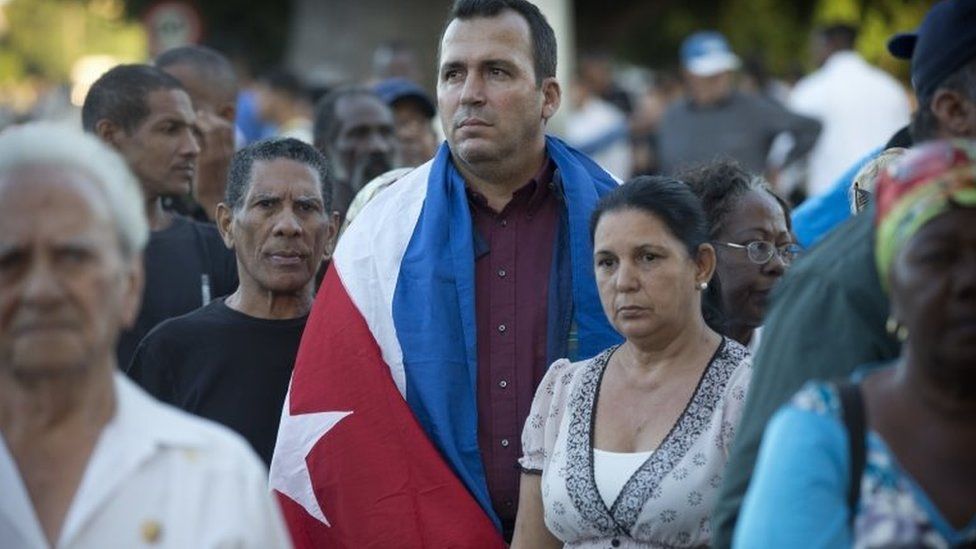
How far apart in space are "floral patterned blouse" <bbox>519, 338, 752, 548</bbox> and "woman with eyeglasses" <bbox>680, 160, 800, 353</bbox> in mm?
974

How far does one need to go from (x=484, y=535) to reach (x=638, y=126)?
1787 centimetres

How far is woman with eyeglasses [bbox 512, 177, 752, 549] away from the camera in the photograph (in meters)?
5.74

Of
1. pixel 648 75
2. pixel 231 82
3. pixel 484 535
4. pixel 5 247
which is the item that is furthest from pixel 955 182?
pixel 648 75

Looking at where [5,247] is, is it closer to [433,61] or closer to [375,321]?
[375,321]

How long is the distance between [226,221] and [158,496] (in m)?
3.55

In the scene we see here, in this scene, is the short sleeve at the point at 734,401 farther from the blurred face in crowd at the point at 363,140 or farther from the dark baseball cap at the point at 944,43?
the blurred face in crowd at the point at 363,140

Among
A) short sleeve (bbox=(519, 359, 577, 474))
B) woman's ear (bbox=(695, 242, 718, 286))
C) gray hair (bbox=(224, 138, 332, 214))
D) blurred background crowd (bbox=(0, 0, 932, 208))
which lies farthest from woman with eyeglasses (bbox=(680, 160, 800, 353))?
gray hair (bbox=(224, 138, 332, 214))

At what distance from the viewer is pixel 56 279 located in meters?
4.00

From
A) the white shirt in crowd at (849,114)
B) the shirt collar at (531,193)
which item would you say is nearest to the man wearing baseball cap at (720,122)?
the white shirt in crowd at (849,114)

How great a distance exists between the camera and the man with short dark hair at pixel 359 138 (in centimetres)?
1037

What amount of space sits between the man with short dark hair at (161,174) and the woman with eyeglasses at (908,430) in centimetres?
408

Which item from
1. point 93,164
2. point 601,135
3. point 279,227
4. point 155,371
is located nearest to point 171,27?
point 601,135

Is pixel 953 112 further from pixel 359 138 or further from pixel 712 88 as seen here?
pixel 712 88

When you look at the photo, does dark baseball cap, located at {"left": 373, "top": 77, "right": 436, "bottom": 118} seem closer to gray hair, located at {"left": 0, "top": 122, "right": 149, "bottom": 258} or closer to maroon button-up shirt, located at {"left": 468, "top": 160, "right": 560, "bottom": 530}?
maroon button-up shirt, located at {"left": 468, "top": 160, "right": 560, "bottom": 530}
